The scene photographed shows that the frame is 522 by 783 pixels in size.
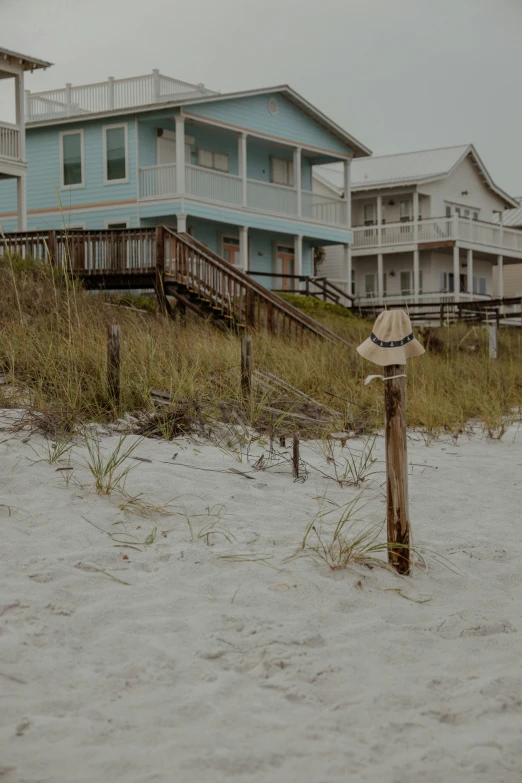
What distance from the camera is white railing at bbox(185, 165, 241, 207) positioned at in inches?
1067

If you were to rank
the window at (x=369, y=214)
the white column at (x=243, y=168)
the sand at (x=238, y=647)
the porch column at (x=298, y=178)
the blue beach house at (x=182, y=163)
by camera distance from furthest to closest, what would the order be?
the window at (x=369, y=214) → the porch column at (x=298, y=178) → the white column at (x=243, y=168) → the blue beach house at (x=182, y=163) → the sand at (x=238, y=647)

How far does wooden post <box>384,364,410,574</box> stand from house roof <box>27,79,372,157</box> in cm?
2350

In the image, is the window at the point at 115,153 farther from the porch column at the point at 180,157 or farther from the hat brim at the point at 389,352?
the hat brim at the point at 389,352

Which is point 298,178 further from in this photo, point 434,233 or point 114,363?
point 114,363

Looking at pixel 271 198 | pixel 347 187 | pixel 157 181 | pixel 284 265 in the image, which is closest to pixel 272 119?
pixel 271 198

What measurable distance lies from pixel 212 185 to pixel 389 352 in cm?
2451

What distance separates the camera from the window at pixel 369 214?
40.4m

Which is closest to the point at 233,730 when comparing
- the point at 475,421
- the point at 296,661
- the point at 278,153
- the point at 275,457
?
the point at 296,661

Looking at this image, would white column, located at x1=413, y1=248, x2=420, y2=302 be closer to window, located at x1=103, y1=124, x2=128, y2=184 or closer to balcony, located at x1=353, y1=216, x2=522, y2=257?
balcony, located at x1=353, y1=216, x2=522, y2=257

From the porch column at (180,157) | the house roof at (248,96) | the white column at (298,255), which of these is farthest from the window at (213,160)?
the white column at (298,255)

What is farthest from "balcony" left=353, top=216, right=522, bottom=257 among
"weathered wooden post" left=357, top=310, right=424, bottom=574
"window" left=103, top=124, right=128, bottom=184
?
"weathered wooden post" left=357, top=310, right=424, bottom=574

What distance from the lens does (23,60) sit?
909 inches

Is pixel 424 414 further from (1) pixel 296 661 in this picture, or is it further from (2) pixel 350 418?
(1) pixel 296 661

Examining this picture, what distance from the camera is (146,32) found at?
29609 mm
